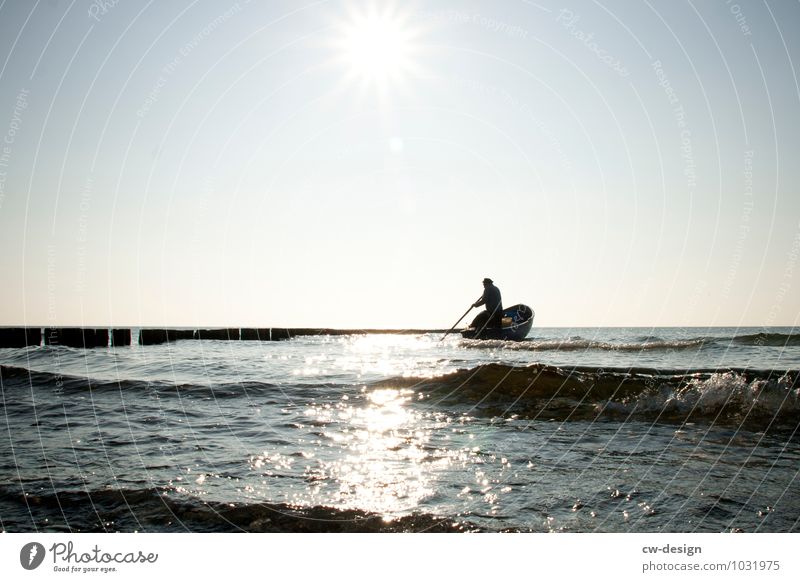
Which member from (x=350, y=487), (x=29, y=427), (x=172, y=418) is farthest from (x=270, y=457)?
(x=29, y=427)

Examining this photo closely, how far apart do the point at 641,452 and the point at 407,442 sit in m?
3.08

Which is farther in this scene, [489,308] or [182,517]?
[489,308]

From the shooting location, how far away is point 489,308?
95.9 ft

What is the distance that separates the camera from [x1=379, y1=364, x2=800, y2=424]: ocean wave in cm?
931

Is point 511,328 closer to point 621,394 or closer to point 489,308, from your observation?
point 489,308

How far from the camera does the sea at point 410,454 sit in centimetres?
461

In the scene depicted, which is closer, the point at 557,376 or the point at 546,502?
the point at 546,502

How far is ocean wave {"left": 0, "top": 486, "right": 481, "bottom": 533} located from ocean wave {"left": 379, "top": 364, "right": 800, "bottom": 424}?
216 inches

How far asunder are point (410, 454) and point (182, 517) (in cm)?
286

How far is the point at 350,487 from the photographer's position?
17.3 feet

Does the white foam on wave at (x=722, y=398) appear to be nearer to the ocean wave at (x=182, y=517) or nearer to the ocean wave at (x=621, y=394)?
the ocean wave at (x=621, y=394)
